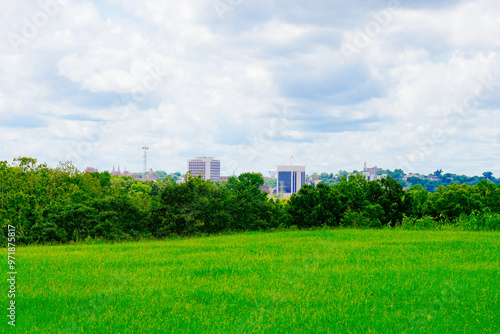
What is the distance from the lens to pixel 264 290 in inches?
237

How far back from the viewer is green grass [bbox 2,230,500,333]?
15.5 ft

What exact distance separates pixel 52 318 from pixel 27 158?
1303 centimetres

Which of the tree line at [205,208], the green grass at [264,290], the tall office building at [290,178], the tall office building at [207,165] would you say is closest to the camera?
the green grass at [264,290]

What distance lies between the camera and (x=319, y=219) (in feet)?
50.8

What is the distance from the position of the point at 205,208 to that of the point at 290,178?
66.4 m

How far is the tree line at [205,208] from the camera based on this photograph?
13.0 meters

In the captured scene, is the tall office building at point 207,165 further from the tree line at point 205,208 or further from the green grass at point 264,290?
the green grass at point 264,290

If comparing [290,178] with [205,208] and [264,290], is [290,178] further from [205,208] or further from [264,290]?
[264,290]

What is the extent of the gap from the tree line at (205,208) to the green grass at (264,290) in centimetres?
306

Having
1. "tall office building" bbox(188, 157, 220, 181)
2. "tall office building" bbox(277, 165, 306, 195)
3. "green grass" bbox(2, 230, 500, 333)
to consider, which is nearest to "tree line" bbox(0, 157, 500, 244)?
"green grass" bbox(2, 230, 500, 333)

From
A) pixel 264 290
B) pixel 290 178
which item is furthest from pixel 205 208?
pixel 290 178

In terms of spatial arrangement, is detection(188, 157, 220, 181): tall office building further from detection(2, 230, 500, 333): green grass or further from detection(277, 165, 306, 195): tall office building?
detection(2, 230, 500, 333): green grass

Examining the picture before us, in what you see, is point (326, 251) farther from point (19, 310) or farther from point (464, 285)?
point (19, 310)

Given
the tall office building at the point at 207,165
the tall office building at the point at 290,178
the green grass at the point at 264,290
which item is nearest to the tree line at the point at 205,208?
the green grass at the point at 264,290
